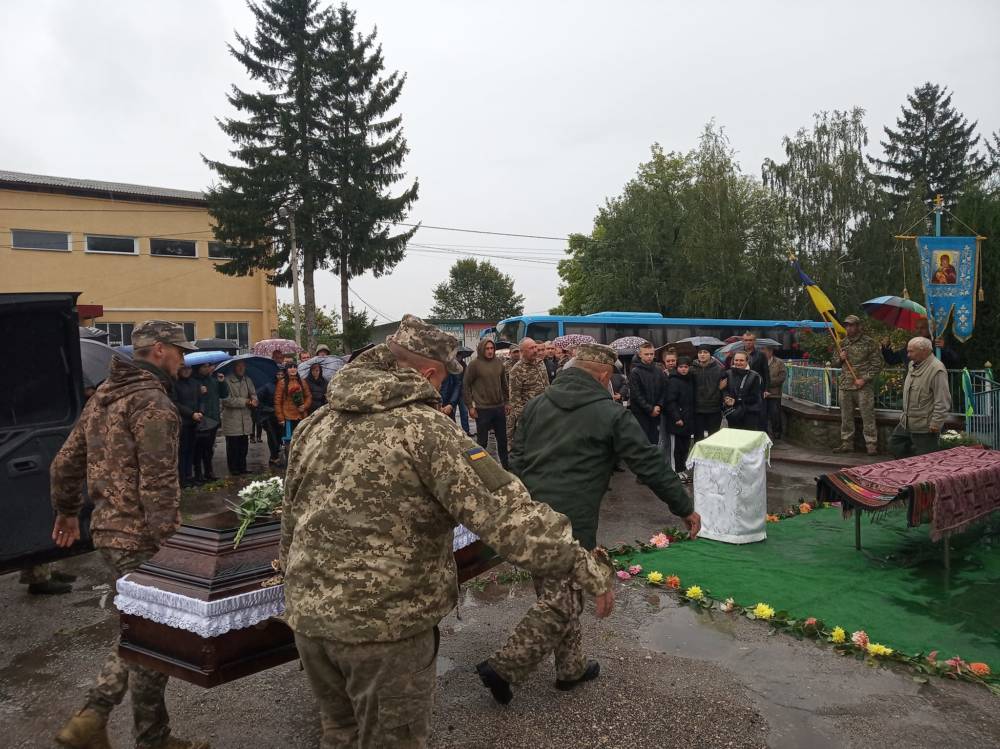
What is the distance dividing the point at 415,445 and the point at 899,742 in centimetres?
288

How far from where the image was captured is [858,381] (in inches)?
435

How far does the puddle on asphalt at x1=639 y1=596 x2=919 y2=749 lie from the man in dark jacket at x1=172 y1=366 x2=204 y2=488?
23.2ft

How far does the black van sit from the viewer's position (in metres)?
5.05

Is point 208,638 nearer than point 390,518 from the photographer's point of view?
No

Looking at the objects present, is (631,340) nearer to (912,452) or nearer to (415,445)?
(912,452)

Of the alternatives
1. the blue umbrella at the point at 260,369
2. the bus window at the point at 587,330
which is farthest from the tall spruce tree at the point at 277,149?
the blue umbrella at the point at 260,369

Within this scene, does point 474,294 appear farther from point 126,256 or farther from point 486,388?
point 486,388

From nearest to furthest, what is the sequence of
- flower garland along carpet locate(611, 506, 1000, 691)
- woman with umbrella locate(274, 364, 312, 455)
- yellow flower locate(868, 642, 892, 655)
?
yellow flower locate(868, 642, 892, 655) → flower garland along carpet locate(611, 506, 1000, 691) → woman with umbrella locate(274, 364, 312, 455)

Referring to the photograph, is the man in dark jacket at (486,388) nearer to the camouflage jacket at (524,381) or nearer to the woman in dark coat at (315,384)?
the camouflage jacket at (524,381)

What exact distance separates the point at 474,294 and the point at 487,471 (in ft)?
274

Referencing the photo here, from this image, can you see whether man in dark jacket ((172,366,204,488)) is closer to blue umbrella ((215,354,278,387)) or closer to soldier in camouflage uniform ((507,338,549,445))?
blue umbrella ((215,354,278,387))

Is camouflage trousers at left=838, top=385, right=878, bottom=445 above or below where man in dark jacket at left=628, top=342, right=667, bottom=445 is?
below

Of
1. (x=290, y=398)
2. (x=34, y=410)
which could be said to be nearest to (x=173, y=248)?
(x=290, y=398)

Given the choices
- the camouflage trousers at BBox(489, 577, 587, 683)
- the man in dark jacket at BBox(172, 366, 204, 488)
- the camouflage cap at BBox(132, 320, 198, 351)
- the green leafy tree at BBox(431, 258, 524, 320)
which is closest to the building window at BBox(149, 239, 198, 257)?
the man in dark jacket at BBox(172, 366, 204, 488)
